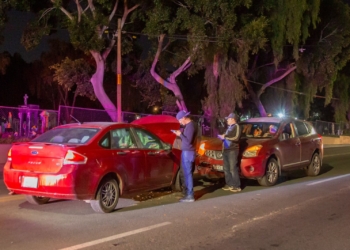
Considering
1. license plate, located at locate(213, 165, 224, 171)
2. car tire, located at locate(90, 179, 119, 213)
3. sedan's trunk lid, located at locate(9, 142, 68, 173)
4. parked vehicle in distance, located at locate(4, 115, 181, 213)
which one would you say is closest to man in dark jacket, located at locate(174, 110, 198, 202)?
parked vehicle in distance, located at locate(4, 115, 181, 213)

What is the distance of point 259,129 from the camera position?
12.0 m

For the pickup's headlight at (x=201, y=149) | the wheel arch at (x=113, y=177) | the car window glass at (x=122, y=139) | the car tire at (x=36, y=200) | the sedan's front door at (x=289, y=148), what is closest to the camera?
the wheel arch at (x=113, y=177)

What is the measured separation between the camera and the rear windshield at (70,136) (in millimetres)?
7616

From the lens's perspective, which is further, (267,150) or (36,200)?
(267,150)

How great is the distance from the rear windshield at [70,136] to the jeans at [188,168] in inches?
77.0

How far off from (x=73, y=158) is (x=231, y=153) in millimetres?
4182

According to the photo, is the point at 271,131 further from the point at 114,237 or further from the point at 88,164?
the point at 114,237

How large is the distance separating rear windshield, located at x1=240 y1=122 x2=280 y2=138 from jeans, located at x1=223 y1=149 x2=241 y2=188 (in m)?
1.76

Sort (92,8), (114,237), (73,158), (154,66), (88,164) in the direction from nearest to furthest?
1. (114,237)
2. (73,158)
3. (88,164)
4. (92,8)
5. (154,66)

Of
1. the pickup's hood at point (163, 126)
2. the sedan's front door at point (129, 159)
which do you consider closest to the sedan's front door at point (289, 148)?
the pickup's hood at point (163, 126)

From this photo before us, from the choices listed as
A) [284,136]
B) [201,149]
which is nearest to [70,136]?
[201,149]

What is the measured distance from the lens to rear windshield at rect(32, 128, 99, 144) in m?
7.62

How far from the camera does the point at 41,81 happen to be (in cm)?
3928

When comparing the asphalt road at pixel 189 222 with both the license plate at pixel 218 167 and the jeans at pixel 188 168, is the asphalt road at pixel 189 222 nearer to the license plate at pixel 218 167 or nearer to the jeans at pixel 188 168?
the jeans at pixel 188 168
